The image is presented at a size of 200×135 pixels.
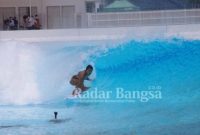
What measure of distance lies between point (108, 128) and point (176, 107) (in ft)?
4.75

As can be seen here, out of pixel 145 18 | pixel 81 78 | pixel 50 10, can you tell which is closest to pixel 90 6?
pixel 50 10

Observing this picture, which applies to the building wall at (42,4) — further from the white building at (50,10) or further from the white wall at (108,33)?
the white wall at (108,33)

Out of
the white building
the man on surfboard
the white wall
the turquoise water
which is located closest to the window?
the white building

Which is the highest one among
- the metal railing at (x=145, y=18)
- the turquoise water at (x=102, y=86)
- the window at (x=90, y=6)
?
the window at (x=90, y=6)

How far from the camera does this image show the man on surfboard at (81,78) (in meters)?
15.5

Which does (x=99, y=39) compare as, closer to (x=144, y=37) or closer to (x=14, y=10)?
(x=144, y=37)

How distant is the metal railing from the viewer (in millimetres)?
15664

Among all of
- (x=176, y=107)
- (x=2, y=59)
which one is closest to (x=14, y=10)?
(x=2, y=59)

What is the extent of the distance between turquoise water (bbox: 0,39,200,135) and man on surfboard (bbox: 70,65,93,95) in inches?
3.5

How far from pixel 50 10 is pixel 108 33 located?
2.40 meters

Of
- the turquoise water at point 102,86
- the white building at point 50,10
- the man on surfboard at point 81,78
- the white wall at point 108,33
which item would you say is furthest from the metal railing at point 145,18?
the man on surfboard at point 81,78

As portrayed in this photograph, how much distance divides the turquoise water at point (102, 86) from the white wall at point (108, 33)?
122 mm

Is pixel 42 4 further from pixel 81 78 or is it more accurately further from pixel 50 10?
pixel 81 78

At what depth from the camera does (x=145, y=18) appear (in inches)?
621
